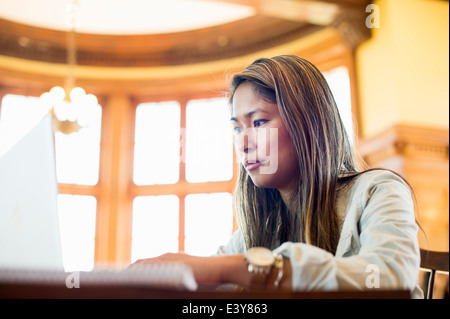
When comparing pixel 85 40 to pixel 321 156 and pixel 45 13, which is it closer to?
pixel 45 13

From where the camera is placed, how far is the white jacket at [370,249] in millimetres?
817

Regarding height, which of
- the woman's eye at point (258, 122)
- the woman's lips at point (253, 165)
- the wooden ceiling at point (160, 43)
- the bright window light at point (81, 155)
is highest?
the wooden ceiling at point (160, 43)

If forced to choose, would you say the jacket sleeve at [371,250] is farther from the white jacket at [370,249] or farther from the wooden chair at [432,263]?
the wooden chair at [432,263]

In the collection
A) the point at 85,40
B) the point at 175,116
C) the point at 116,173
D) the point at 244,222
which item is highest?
the point at 85,40

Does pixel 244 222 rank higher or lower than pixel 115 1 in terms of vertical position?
lower

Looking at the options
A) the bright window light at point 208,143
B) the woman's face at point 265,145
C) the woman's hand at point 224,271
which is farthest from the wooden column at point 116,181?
the woman's hand at point 224,271

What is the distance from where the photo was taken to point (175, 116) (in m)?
7.43

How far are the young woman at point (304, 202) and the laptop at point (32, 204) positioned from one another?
0.65 feet

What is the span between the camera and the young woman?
0.84 m

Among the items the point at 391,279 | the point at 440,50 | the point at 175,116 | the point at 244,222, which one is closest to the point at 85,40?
the point at 175,116

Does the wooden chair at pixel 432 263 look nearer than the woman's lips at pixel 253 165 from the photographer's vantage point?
No

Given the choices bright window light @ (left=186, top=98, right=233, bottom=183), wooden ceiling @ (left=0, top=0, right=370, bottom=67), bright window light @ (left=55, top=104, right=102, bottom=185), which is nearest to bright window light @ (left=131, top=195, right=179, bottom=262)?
bright window light @ (left=186, top=98, right=233, bottom=183)

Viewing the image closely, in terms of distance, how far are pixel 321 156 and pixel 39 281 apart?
839 millimetres
